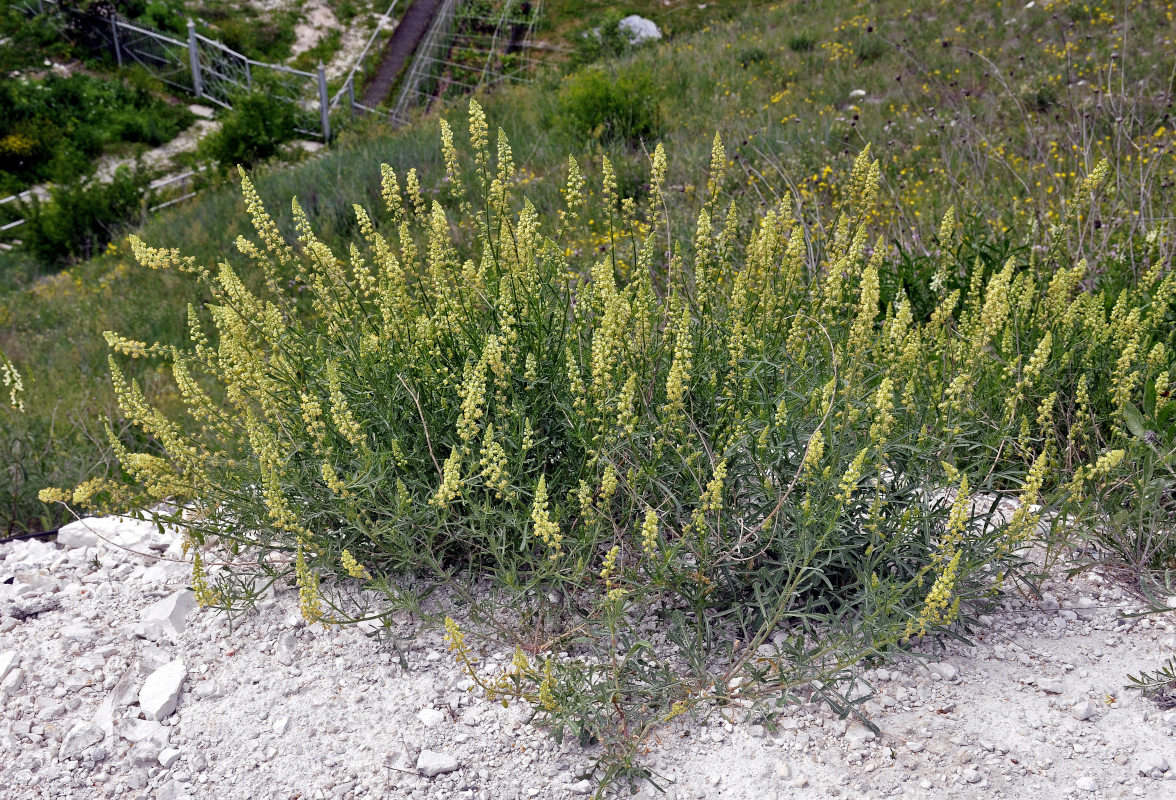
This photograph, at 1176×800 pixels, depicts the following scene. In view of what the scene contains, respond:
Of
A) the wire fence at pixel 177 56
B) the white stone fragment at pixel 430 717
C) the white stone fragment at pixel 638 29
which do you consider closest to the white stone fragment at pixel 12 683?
the white stone fragment at pixel 430 717

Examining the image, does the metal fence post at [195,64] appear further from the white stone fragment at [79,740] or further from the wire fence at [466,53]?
the white stone fragment at [79,740]

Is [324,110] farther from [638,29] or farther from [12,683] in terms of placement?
[12,683]

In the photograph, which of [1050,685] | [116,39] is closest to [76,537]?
[1050,685]

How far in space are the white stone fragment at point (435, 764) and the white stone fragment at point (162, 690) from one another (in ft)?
2.77

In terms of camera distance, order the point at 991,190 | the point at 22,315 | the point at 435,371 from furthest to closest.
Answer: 1. the point at 22,315
2. the point at 991,190
3. the point at 435,371

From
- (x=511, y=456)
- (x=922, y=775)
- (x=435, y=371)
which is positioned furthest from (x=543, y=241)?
(x=922, y=775)

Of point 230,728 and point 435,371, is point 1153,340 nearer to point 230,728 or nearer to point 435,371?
point 435,371

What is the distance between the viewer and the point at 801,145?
7.87 metres

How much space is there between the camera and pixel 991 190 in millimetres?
6500

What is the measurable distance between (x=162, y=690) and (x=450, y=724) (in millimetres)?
930

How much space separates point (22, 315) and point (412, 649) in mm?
9002

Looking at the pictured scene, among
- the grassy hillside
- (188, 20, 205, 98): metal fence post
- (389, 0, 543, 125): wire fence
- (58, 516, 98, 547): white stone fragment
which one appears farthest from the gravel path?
(188, 20, 205, 98): metal fence post

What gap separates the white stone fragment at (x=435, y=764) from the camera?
7.69 ft

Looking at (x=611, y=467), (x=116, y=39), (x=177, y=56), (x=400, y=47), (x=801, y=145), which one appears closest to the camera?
(x=611, y=467)
